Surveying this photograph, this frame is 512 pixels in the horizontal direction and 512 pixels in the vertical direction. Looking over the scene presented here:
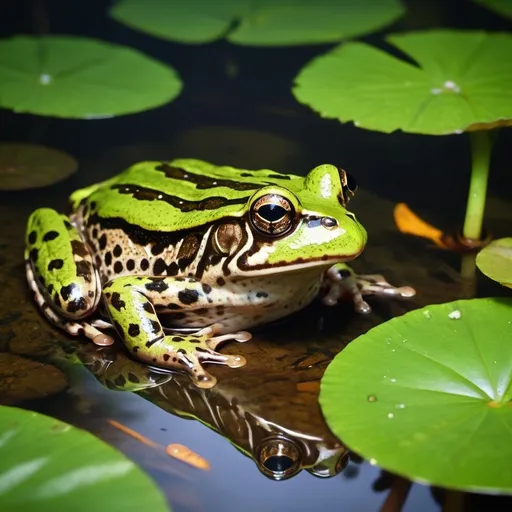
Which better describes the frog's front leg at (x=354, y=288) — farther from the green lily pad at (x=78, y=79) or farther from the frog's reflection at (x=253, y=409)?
the green lily pad at (x=78, y=79)

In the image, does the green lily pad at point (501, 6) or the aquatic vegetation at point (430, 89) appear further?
the green lily pad at point (501, 6)

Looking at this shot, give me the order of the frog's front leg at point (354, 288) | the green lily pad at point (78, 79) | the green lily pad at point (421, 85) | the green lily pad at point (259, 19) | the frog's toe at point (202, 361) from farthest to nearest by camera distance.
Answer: the green lily pad at point (259, 19) → the green lily pad at point (78, 79) → the green lily pad at point (421, 85) → the frog's front leg at point (354, 288) → the frog's toe at point (202, 361)

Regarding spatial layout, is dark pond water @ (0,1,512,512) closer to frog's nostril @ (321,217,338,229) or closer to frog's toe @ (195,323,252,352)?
frog's toe @ (195,323,252,352)

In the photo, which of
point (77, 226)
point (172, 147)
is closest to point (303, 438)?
point (77, 226)

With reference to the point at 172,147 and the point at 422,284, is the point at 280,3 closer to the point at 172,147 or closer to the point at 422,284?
the point at 172,147

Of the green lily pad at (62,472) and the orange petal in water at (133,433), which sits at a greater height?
the green lily pad at (62,472)

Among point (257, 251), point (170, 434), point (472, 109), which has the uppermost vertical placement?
point (472, 109)

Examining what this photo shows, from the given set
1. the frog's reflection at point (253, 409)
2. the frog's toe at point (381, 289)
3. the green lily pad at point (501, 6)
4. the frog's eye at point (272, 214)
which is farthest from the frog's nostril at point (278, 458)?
the green lily pad at point (501, 6)
